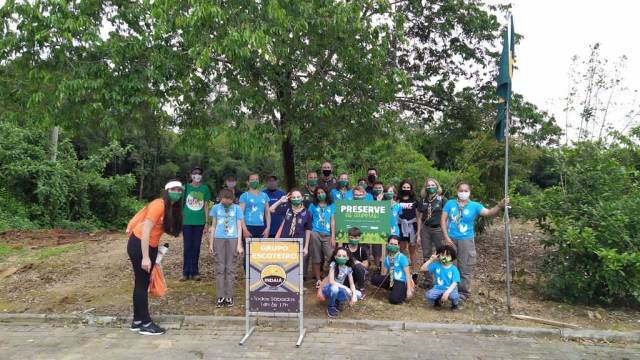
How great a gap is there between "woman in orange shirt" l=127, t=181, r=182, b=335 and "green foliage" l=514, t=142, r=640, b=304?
17.2 feet

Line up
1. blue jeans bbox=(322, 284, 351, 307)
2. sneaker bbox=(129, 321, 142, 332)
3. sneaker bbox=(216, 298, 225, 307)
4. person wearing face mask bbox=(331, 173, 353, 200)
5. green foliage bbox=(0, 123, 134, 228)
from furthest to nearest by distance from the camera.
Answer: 1. green foliage bbox=(0, 123, 134, 228)
2. person wearing face mask bbox=(331, 173, 353, 200)
3. sneaker bbox=(216, 298, 225, 307)
4. blue jeans bbox=(322, 284, 351, 307)
5. sneaker bbox=(129, 321, 142, 332)

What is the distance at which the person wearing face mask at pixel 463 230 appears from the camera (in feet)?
23.0

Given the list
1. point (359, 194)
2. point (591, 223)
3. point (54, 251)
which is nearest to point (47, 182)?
point (54, 251)

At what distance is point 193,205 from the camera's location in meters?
7.73

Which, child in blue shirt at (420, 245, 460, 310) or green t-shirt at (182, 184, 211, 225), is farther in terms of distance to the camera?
green t-shirt at (182, 184, 211, 225)

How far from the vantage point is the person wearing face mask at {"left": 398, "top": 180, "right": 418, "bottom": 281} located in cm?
783

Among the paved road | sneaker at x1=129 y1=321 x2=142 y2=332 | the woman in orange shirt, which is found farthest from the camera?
→ sneaker at x1=129 y1=321 x2=142 y2=332

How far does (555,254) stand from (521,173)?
4.77 metres

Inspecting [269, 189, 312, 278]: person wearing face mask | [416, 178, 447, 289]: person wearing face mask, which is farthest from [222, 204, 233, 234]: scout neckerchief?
[416, 178, 447, 289]: person wearing face mask

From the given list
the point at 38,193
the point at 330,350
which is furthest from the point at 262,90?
the point at 38,193

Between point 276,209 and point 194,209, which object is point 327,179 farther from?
point 194,209

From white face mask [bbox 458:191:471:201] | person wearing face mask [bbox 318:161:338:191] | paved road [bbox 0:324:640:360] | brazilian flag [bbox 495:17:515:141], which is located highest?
brazilian flag [bbox 495:17:515:141]

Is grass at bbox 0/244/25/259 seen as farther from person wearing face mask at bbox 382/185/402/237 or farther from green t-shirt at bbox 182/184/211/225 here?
person wearing face mask at bbox 382/185/402/237

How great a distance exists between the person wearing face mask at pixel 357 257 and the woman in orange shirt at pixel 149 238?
2476 mm
